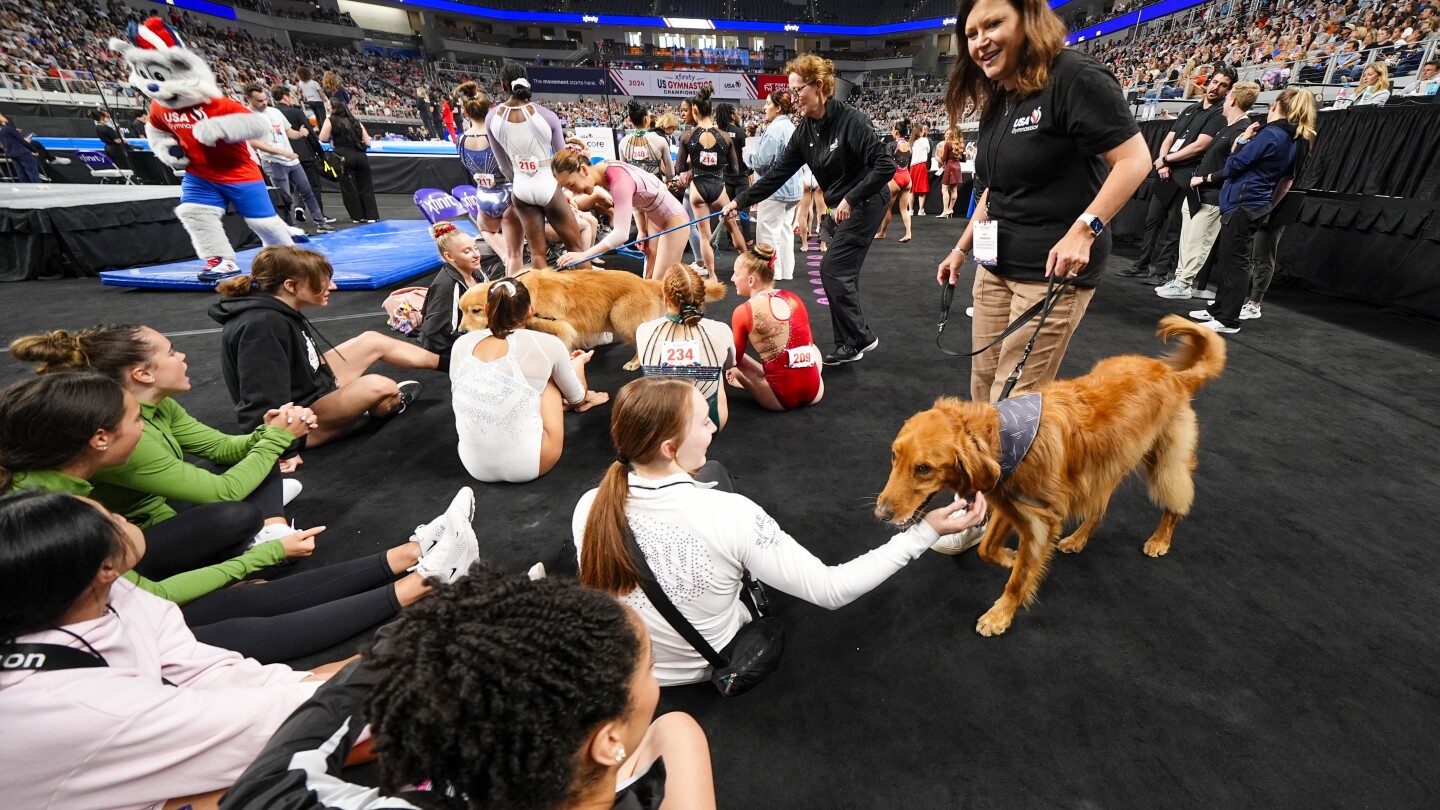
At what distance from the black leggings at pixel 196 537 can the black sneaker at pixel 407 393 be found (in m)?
1.69

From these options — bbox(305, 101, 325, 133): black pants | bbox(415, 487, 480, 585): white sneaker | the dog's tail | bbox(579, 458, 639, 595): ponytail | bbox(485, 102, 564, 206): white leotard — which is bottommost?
bbox(415, 487, 480, 585): white sneaker

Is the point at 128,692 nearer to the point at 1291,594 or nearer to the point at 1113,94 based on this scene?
the point at 1113,94

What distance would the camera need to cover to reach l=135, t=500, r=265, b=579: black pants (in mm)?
1938

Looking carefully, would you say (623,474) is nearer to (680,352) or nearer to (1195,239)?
(680,352)

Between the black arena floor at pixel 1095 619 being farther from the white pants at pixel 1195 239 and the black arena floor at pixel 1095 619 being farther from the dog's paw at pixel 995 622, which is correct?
the white pants at pixel 1195 239

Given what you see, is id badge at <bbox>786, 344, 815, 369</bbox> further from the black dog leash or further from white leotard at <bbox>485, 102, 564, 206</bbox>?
white leotard at <bbox>485, 102, 564, 206</bbox>

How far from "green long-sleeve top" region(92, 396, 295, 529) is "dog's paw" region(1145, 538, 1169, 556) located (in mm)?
3787

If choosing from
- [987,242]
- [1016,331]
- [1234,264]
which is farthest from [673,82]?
[1016,331]

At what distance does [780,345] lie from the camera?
3.42 m

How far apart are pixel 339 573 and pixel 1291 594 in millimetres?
3722

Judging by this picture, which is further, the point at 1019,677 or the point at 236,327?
the point at 236,327

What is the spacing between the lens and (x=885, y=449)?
3.27 meters

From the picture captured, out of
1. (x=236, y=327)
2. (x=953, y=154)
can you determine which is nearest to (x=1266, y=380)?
(x=236, y=327)

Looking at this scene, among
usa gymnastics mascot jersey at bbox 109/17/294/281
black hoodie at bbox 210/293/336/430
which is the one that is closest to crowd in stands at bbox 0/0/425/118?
usa gymnastics mascot jersey at bbox 109/17/294/281
